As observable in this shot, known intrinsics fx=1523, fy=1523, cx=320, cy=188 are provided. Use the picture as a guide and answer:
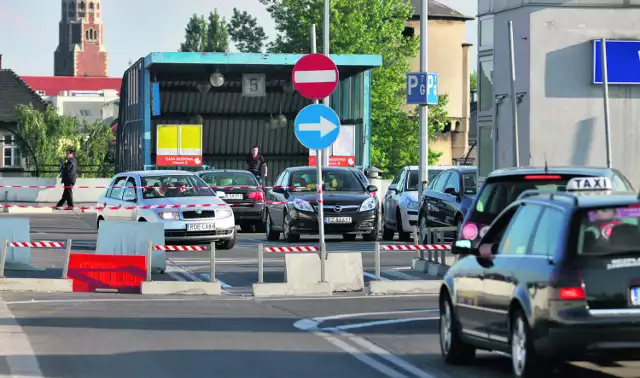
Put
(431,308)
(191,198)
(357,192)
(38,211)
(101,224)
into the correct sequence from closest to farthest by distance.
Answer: (431,308) < (101,224) < (191,198) < (357,192) < (38,211)

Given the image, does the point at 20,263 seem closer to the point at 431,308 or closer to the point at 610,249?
the point at 431,308

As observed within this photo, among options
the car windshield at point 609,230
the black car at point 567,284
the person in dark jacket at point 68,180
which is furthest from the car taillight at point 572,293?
the person in dark jacket at point 68,180

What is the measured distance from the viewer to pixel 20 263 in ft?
77.7

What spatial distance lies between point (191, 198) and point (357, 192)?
13.6ft

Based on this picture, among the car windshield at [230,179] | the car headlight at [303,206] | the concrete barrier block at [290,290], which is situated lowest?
the concrete barrier block at [290,290]

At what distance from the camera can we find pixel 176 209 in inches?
1120

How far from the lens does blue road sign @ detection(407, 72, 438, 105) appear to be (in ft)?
91.4

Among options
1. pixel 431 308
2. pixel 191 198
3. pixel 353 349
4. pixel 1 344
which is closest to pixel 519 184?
pixel 431 308

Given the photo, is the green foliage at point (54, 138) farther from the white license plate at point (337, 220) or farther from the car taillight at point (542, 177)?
the car taillight at point (542, 177)

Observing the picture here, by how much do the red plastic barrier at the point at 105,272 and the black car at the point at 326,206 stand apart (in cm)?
952

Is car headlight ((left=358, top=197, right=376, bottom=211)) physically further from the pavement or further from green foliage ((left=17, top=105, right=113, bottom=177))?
green foliage ((left=17, top=105, right=113, bottom=177))

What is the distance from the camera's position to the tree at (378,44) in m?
89.0

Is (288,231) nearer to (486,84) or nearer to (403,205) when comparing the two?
(403,205)

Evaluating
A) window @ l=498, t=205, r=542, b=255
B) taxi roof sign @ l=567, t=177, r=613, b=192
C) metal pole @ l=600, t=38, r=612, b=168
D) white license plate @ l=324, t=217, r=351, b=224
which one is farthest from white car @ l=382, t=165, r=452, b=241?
window @ l=498, t=205, r=542, b=255
